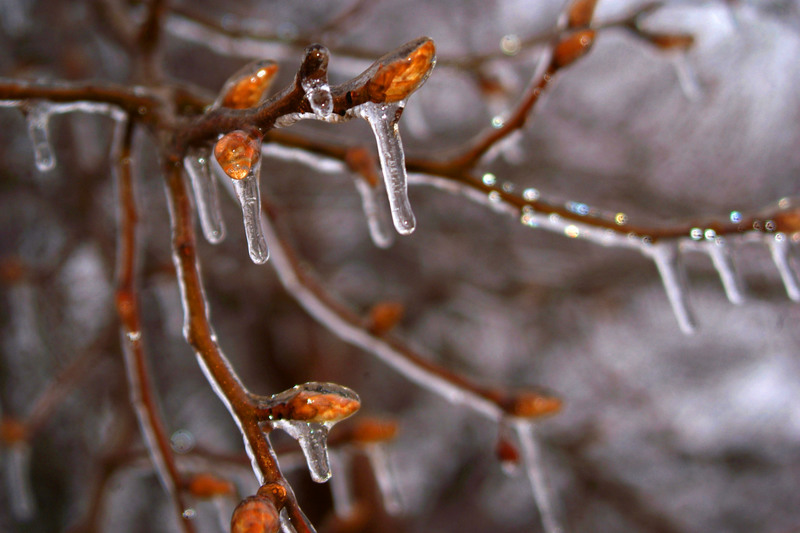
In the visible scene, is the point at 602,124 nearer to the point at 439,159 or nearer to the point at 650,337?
the point at 650,337

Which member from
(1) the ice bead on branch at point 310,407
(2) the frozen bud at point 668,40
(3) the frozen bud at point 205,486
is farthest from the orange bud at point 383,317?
(2) the frozen bud at point 668,40

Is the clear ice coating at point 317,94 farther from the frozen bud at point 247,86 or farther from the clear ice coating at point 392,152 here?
the frozen bud at point 247,86

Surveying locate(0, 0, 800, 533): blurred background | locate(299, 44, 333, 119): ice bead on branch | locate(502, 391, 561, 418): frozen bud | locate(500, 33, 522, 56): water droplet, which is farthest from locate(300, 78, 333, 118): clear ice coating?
locate(0, 0, 800, 533): blurred background

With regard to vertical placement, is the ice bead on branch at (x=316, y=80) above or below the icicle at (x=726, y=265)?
above

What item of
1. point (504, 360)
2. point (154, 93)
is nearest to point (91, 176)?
point (154, 93)

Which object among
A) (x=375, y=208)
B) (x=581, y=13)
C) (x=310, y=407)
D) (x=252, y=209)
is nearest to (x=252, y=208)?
(x=252, y=209)

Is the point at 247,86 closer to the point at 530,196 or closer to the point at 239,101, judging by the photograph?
the point at 239,101
